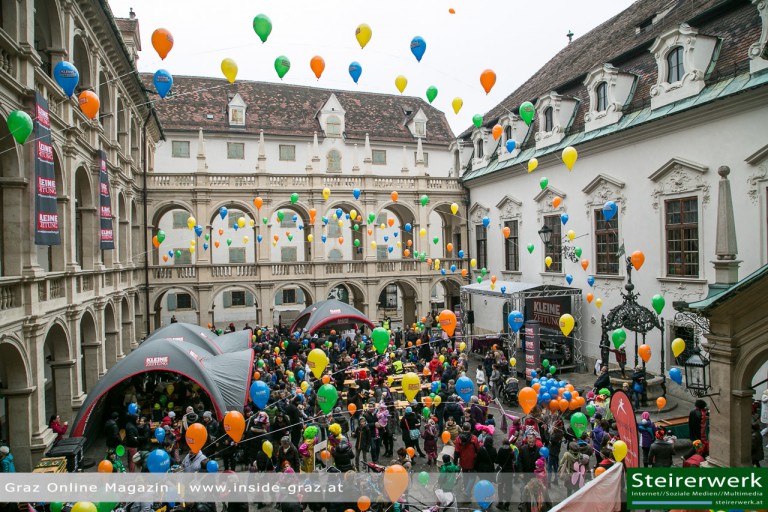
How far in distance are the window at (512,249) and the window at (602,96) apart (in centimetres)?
800

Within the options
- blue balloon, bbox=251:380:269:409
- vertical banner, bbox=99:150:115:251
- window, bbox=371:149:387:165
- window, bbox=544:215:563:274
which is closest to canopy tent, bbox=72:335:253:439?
blue balloon, bbox=251:380:269:409

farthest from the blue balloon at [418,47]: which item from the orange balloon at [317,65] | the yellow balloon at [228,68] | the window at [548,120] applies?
the window at [548,120]

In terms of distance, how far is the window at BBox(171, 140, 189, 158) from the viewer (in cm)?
3647

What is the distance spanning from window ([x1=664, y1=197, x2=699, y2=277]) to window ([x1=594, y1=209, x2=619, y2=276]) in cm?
245

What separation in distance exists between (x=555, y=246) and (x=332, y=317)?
36.6ft

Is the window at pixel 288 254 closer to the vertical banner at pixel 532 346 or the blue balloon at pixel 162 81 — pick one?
the vertical banner at pixel 532 346

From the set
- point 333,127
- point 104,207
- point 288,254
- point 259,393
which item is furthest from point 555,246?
point 288,254

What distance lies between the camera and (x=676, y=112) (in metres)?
18.2

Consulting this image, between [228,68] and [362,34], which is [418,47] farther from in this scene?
[228,68]

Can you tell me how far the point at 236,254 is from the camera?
138 feet

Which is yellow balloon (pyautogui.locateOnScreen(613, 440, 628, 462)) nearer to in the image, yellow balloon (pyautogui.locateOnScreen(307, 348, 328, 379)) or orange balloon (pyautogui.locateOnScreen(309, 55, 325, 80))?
yellow balloon (pyautogui.locateOnScreen(307, 348, 328, 379))

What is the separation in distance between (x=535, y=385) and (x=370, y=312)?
17.8 meters

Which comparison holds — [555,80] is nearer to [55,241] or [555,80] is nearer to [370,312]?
[370,312]

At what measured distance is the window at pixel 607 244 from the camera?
21781 millimetres
